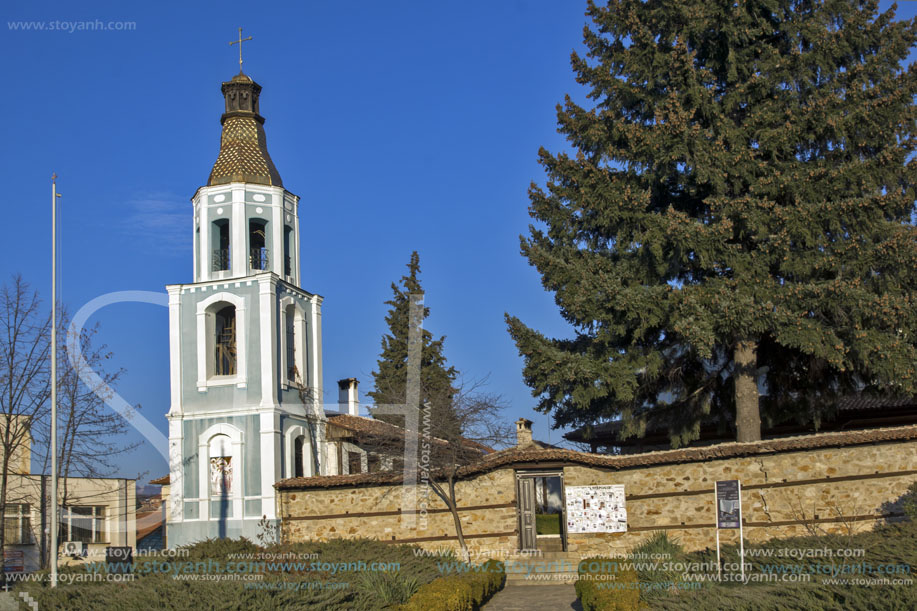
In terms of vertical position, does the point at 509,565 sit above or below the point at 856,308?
below

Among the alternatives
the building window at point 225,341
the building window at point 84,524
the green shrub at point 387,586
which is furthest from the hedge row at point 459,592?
the building window at point 84,524

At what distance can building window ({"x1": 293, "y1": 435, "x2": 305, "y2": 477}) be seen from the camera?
27612 millimetres

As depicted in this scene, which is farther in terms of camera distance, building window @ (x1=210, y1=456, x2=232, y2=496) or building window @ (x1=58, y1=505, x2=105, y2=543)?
building window @ (x1=58, y1=505, x2=105, y2=543)

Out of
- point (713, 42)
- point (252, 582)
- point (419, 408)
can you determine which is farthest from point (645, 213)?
point (252, 582)

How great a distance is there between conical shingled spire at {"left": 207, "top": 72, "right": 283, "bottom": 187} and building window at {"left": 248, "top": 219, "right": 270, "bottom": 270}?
1.49 m

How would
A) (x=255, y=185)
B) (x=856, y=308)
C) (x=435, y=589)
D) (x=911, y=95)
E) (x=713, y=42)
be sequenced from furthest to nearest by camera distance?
(x=255, y=185), (x=713, y=42), (x=911, y=95), (x=856, y=308), (x=435, y=589)

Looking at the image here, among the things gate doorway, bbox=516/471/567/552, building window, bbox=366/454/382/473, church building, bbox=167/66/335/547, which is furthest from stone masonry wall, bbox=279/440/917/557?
building window, bbox=366/454/382/473

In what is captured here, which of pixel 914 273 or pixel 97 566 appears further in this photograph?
pixel 914 273

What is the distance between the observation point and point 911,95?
19.4 m

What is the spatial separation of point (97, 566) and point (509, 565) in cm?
908

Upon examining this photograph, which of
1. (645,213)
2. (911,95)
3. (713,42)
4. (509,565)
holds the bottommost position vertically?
(509,565)

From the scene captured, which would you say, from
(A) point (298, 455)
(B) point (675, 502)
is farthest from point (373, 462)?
(B) point (675, 502)

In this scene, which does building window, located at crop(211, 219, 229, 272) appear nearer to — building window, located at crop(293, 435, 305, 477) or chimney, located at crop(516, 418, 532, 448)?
building window, located at crop(293, 435, 305, 477)

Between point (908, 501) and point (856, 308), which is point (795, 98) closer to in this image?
point (856, 308)
